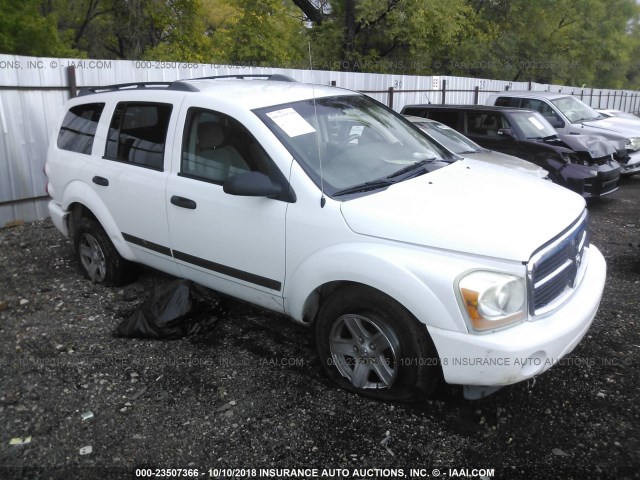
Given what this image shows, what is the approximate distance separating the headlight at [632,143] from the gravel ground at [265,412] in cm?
715

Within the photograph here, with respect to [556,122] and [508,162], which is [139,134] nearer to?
[508,162]

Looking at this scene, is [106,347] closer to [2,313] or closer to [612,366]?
[2,313]

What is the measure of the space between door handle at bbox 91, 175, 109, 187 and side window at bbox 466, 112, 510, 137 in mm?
6862

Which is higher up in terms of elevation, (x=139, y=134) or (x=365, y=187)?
(x=139, y=134)

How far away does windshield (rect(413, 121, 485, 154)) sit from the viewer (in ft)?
25.8

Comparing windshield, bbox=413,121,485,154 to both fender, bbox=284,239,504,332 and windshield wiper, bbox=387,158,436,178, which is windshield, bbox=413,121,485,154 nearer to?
windshield wiper, bbox=387,158,436,178

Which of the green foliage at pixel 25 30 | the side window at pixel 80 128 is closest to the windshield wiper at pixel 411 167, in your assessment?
the side window at pixel 80 128

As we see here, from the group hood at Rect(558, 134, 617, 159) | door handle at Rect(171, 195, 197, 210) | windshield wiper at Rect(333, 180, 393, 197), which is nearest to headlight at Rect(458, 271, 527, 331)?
windshield wiper at Rect(333, 180, 393, 197)

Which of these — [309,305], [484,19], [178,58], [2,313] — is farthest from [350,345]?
[484,19]

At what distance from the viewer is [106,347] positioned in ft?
13.5

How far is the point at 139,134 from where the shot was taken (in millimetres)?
4379

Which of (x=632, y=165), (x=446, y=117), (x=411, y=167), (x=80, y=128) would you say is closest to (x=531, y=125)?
(x=446, y=117)

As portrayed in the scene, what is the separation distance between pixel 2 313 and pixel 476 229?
13.5 feet

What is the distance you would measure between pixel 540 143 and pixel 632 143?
3.27 m
